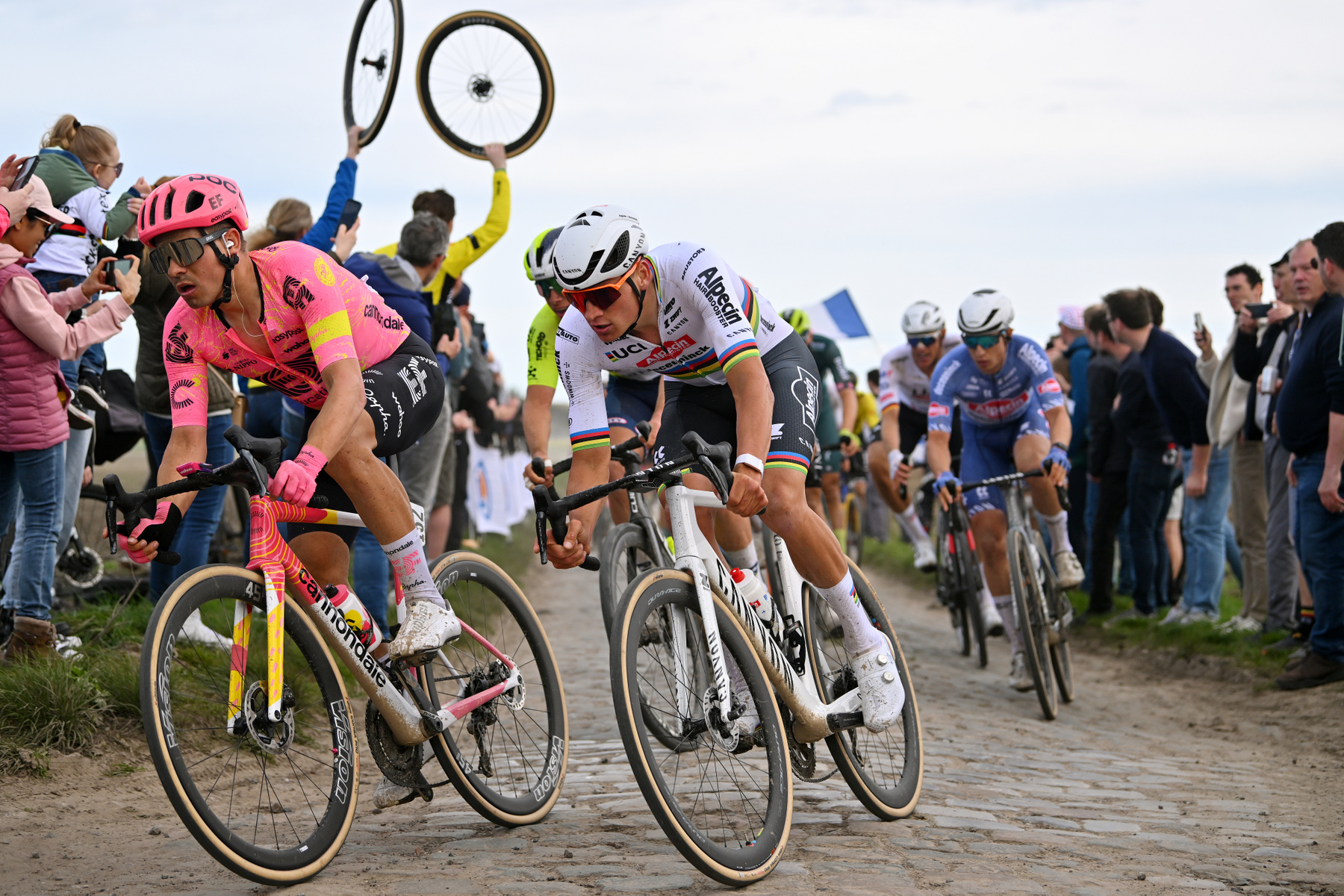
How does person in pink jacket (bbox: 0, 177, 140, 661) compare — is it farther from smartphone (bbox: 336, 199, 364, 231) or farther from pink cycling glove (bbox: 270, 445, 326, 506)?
pink cycling glove (bbox: 270, 445, 326, 506)

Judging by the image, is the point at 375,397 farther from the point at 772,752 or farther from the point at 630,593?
the point at 772,752

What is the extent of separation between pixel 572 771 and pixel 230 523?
19.4 ft

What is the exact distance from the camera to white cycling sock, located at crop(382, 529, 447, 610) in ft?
14.6

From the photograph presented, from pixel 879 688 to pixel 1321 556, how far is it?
14.0 feet

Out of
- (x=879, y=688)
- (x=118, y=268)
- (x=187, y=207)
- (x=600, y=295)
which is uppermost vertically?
(x=118, y=268)

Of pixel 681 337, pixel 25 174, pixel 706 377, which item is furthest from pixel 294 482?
pixel 25 174

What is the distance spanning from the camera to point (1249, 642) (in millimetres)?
9500

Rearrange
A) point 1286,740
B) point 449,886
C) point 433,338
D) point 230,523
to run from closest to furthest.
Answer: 1. point 449,886
2. point 1286,740
3. point 433,338
4. point 230,523

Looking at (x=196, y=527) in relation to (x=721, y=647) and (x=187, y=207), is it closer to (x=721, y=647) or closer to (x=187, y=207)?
(x=187, y=207)

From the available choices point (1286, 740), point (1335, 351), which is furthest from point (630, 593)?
point (1335, 351)

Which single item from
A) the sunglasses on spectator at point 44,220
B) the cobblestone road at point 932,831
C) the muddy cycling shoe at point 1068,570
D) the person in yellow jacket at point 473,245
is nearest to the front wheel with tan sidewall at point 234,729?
the cobblestone road at point 932,831

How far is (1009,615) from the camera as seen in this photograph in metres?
8.76

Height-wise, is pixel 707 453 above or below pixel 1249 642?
above

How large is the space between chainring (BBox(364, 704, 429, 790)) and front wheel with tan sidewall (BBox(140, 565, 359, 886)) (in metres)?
0.22
